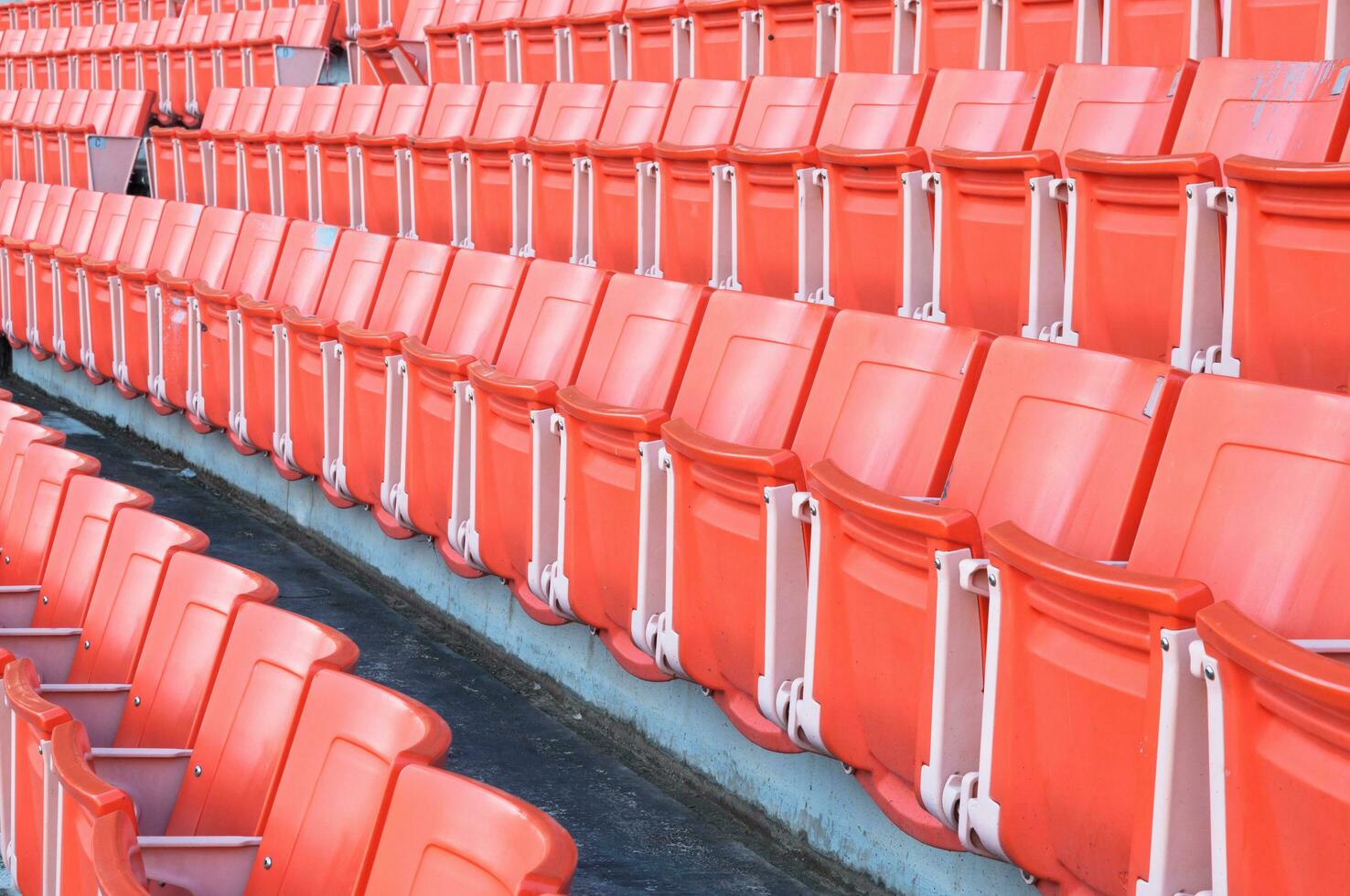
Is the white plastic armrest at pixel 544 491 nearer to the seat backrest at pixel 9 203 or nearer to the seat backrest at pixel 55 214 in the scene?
the seat backrest at pixel 55 214

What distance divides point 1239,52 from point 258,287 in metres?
0.90

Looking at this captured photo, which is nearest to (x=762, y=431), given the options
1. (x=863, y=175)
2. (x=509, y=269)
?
(x=863, y=175)

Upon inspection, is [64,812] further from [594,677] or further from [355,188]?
[355,188]

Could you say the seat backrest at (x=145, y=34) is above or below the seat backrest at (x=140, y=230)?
above

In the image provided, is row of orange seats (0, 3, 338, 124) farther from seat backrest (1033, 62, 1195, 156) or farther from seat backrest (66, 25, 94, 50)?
seat backrest (1033, 62, 1195, 156)

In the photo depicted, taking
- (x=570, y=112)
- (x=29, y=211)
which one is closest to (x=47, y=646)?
(x=570, y=112)

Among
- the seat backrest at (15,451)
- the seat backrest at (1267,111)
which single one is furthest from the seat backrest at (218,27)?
the seat backrest at (1267,111)

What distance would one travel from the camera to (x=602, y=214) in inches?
45.9

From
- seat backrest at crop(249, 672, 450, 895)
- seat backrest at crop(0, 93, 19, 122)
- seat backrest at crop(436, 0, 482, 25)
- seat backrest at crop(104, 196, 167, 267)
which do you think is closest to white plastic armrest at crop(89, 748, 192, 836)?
seat backrest at crop(249, 672, 450, 895)

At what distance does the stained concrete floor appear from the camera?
0.73 meters

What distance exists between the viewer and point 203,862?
526mm

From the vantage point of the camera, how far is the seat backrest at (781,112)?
1089 millimetres

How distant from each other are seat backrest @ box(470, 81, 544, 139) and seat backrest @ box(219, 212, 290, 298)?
8.2 inches

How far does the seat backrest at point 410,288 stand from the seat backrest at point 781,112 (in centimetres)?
24
